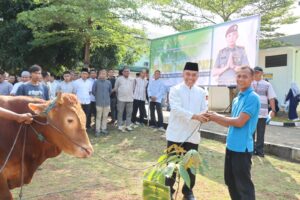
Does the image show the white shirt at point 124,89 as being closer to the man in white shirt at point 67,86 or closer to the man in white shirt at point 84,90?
the man in white shirt at point 84,90

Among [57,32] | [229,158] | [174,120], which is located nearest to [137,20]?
[57,32]

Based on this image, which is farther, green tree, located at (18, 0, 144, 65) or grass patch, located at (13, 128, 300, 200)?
green tree, located at (18, 0, 144, 65)

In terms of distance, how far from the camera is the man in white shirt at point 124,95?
36.8 feet

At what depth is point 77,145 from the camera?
3906 millimetres

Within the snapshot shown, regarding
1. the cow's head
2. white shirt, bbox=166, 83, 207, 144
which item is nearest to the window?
white shirt, bbox=166, 83, 207, 144

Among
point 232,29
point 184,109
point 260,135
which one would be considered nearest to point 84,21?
point 232,29

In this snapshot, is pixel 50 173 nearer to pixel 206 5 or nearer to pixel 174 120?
pixel 174 120

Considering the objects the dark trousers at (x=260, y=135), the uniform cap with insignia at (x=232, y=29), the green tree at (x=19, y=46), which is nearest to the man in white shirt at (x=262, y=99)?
the dark trousers at (x=260, y=135)

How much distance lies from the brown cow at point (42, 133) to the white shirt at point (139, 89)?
7.77m

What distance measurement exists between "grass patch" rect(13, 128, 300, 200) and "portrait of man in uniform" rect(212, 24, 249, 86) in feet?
5.55

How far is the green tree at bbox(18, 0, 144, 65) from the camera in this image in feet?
43.1

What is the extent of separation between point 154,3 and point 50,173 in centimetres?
930

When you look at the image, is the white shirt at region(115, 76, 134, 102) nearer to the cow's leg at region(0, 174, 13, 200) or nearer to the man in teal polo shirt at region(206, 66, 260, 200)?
the man in teal polo shirt at region(206, 66, 260, 200)

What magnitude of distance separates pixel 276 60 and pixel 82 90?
13190 mm
